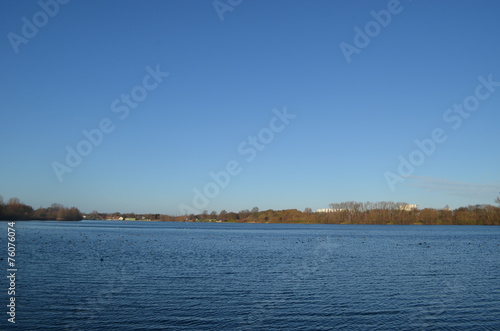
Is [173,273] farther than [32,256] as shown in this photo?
No

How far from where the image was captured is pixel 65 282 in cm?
2464

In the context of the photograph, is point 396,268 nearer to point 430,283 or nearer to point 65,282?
point 430,283

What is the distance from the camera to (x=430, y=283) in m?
26.5

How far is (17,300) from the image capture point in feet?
64.1

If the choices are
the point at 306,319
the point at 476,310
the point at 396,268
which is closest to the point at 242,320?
the point at 306,319

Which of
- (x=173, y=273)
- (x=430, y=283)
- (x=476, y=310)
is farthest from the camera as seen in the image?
(x=173, y=273)

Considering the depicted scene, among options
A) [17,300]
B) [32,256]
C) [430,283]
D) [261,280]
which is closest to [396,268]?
[430,283]

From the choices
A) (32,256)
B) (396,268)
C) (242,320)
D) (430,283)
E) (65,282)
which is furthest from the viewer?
(32,256)

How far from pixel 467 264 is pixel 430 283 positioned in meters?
14.0

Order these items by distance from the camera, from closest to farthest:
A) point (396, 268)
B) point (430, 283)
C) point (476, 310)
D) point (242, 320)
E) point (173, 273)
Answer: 1. point (242, 320)
2. point (476, 310)
3. point (430, 283)
4. point (173, 273)
5. point (396, 268)

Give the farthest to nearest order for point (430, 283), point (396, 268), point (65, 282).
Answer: point (396, 268) → point (430, 283) → point (65, 282)

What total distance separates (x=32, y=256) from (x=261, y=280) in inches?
969

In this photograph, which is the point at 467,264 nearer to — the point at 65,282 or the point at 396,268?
the point at 396,268

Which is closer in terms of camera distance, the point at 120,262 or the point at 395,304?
the point at 395,304
